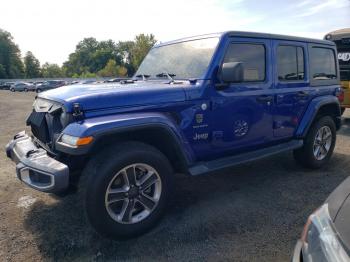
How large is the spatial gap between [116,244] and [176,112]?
147cm

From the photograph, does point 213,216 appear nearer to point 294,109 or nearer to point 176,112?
point 176,112

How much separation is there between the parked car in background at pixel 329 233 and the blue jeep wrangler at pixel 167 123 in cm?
164

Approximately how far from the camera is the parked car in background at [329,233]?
1549 mm

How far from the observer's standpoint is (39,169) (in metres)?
2.91

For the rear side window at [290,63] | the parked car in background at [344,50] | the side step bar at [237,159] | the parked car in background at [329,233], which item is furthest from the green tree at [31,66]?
the parked car in background at [329,233]

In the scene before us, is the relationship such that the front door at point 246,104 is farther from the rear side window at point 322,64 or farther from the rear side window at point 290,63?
the rear side window at point 322,64

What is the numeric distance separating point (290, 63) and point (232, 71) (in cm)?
167

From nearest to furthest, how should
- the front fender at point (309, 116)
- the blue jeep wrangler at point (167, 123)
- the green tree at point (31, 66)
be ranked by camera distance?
the blue jeep wrangler at point (167, 123), the front fender at point (309, 116), the green tree at point (31, 66)

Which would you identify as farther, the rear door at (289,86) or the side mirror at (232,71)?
the rear door at (289,86)

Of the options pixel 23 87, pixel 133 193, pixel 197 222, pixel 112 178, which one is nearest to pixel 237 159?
pixel 197 222

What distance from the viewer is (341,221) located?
1.69 m

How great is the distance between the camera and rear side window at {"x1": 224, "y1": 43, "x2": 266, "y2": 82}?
3.90 metres

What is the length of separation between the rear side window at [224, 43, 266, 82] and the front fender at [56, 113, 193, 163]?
1.22 metres

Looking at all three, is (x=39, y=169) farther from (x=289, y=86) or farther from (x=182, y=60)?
(x=289, y=86)
